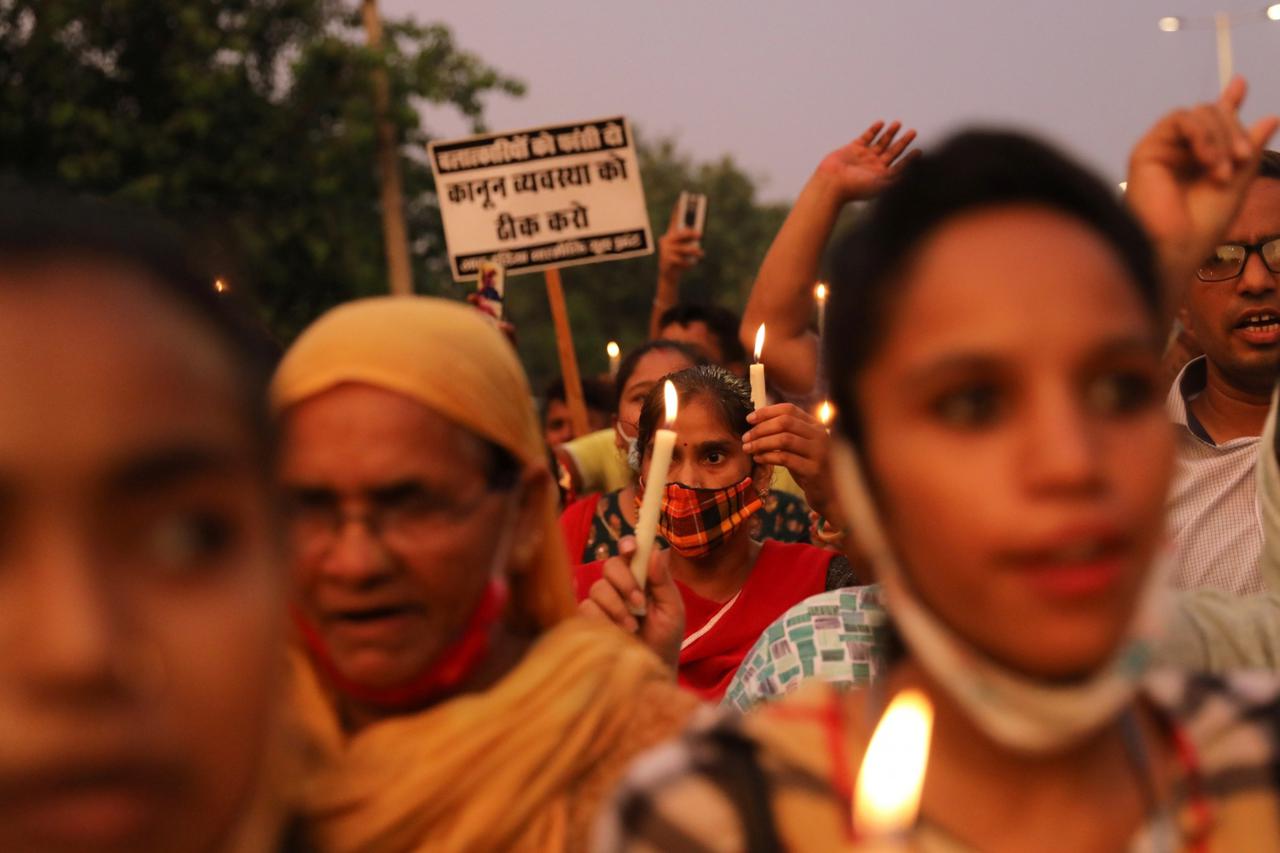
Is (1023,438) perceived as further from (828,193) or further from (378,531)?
(828,193)

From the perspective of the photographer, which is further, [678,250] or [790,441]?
[678,250]

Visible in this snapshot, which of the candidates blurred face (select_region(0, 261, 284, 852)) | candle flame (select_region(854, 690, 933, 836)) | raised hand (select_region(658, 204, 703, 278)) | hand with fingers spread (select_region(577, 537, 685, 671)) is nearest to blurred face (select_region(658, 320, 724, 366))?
raised hand (select_region(658, 204, 703, 278))

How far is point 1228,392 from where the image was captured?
3.73m

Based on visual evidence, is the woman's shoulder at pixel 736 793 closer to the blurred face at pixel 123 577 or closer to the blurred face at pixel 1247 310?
the blurred face at pixel 123 577

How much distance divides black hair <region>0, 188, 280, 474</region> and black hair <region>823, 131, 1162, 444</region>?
61cm

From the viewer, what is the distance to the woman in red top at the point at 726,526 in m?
3.79

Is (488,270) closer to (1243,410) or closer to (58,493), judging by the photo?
(1243,410)

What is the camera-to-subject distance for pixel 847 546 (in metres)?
3.92

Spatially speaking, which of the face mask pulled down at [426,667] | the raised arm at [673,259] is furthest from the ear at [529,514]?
the raised arm at [673,259]

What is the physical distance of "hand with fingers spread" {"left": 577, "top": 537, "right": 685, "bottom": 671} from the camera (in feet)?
8.96

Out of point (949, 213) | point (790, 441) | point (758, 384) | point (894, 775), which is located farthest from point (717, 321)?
point (894, 775)

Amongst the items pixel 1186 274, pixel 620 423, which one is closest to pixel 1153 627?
pixel 1186 274

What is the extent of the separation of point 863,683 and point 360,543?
1.45 m

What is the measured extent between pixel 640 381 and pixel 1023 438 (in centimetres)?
447
